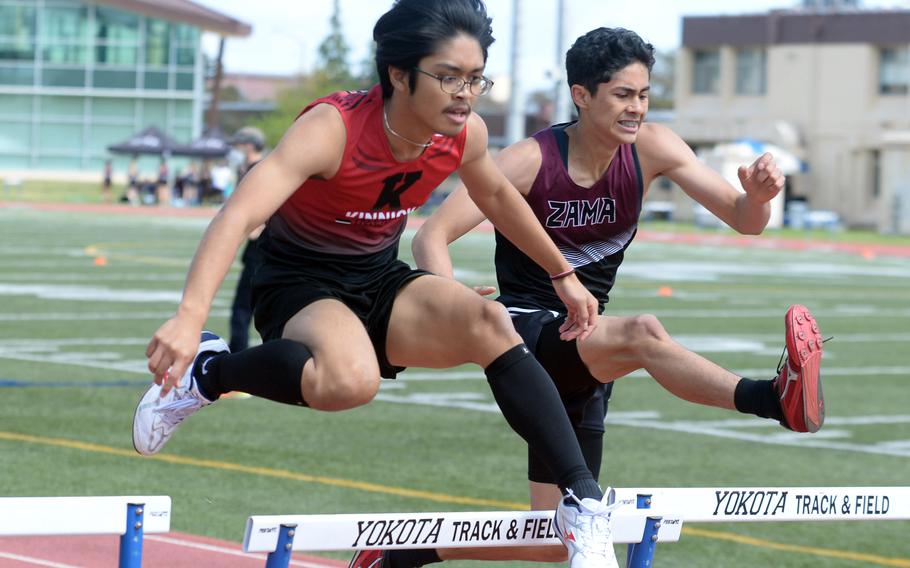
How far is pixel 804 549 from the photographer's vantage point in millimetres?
8109

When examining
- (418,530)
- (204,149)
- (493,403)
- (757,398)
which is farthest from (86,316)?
(204,149)

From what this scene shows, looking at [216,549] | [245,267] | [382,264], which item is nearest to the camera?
[382,264]

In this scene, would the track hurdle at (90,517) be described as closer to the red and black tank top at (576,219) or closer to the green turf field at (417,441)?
the red and black tank top at (576,219)

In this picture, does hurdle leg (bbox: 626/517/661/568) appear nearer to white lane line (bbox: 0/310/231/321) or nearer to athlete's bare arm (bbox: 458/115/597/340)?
athlete's bare arm (bbox: 458/115/597/340)

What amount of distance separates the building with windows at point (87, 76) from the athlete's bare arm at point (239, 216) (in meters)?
75.0

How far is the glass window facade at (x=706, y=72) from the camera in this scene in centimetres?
7000

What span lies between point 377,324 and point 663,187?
6630 cm

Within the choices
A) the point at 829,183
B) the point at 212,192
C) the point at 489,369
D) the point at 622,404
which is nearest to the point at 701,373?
the point at 489,369

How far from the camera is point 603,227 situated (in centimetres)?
641

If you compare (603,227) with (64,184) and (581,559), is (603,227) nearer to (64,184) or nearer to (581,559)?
(581,559)

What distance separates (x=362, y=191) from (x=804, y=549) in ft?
11.9

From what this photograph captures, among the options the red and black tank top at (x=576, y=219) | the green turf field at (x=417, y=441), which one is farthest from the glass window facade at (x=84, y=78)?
the red and black tank top at (x=576, y=219)

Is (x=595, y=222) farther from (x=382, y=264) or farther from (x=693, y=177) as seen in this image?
(x=382, y=264)

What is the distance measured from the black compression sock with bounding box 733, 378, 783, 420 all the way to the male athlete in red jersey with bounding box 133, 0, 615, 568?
1.93 ft
